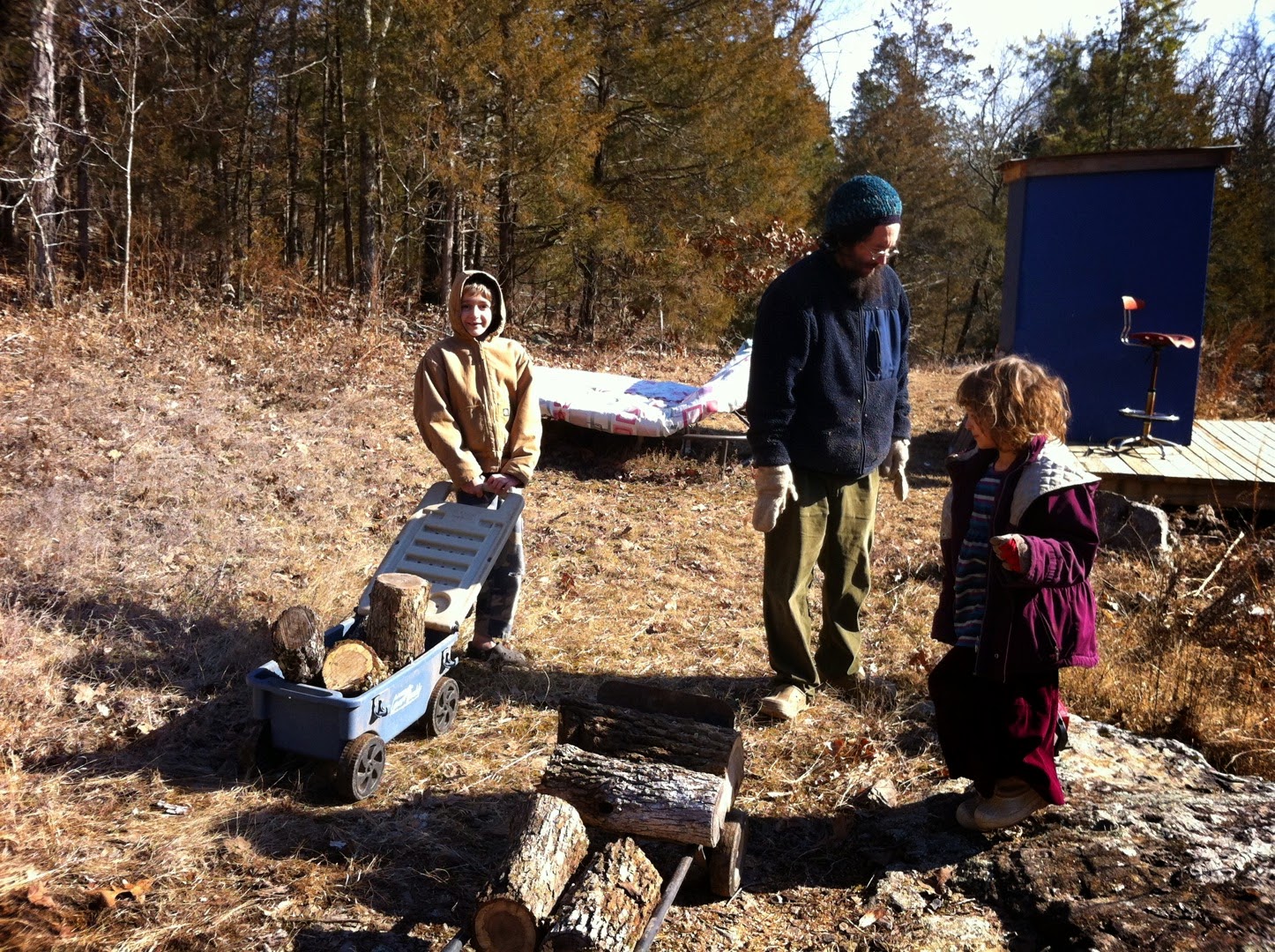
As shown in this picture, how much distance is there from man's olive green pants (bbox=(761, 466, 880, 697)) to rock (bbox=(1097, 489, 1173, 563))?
354 centimetres

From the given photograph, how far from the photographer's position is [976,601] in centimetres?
333

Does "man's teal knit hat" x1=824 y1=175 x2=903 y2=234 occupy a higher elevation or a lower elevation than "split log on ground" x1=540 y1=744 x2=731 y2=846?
higher

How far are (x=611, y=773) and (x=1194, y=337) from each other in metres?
9.10

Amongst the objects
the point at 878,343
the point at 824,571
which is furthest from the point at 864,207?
the point at 824,571

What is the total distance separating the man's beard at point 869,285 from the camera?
4284mm

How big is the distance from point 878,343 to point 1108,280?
6894 mm

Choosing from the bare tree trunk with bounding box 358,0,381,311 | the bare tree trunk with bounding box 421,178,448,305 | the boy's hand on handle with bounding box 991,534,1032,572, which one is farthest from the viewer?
the bare tree trunk with bounding box 421,178,448,305

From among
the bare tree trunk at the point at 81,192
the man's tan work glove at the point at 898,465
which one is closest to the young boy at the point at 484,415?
the man's tan work glove at the point at 898,465

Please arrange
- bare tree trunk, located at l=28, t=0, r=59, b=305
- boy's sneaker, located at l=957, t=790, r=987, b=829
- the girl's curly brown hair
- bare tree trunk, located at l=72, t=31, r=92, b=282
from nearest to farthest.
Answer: the girl's curly brown hair, boy's sneaker, located at l=957, t=790, r=987, b=829, bare tree trunk, located at l=28, t=0, r=59, b=305, bare tree trunk, located at l=72, t=31, r=92, b=282

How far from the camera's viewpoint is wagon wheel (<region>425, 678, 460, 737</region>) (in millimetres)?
4324

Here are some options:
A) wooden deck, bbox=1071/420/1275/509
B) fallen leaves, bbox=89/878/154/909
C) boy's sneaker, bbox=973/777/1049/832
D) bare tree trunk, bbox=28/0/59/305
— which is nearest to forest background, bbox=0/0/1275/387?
bare tree trunk, bbox=28/0/59/305

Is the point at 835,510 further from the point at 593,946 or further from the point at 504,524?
the point at 593,946

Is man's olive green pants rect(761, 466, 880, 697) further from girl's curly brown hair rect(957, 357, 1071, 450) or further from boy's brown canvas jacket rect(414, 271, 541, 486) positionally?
boy's brown canvas jacket rect(414, 271, 541, 486)

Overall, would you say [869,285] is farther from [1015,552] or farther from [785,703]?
[785,703]
